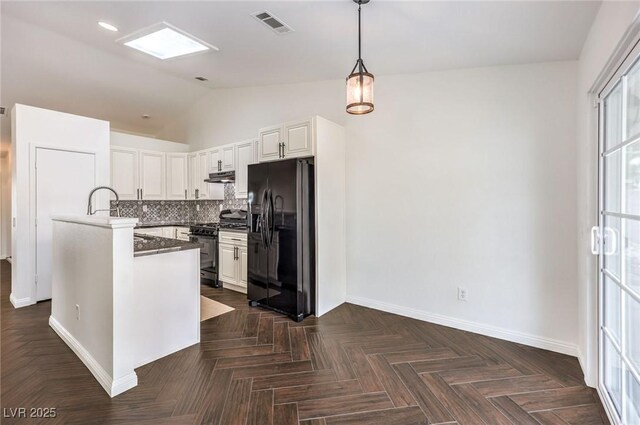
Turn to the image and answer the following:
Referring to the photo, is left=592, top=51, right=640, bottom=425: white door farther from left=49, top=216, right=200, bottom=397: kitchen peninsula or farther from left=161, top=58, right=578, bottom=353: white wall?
left=49, top=216, right=200, bottom=397: kitchen peninsula

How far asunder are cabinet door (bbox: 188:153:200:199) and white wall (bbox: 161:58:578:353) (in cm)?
277

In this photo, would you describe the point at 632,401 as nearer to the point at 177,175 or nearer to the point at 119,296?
the point at 119,296

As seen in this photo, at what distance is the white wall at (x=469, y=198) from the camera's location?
2.63m

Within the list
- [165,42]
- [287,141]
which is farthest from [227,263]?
[165,42]

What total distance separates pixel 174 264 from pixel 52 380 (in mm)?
1101

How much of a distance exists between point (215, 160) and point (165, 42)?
2.17 m

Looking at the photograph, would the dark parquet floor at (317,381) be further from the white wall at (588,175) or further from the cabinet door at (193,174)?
the cabinet door at (193,174)

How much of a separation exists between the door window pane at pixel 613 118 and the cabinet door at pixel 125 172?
6156mm

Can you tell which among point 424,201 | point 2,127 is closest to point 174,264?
point 424,201

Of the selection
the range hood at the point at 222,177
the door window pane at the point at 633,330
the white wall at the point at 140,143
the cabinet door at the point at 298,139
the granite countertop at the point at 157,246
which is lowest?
the door window pane at the point at 633,330

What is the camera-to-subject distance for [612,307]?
194 centimetres

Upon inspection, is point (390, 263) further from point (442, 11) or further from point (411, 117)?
point (442, 11)

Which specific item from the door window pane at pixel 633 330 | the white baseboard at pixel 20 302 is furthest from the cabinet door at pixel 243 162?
the door window pane at pixel 633 330

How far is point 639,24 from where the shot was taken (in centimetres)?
136
